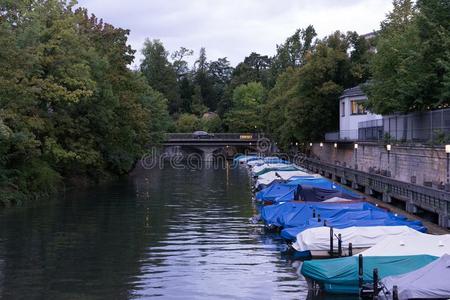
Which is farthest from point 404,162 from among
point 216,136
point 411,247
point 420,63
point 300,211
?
point 216,136

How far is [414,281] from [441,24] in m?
31.4

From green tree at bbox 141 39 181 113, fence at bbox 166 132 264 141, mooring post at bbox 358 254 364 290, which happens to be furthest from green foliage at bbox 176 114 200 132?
mooring post at bbox 358 254 364 290

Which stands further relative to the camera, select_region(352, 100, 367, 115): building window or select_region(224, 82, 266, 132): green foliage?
select_region(224, 82, 266, 132): green foliage

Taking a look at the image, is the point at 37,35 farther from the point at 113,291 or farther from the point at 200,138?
the point at 200,138

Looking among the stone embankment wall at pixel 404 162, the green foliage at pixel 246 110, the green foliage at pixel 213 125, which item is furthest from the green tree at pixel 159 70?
the stone embankment wall at pixel 404 162

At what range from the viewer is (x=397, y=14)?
211ft

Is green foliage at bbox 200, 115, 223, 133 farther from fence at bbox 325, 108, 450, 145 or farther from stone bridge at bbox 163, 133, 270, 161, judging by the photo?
fence at bbox 325, 108, 450, 145

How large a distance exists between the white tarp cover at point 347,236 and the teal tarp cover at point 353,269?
461 cm

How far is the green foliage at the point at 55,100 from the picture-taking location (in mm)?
44781

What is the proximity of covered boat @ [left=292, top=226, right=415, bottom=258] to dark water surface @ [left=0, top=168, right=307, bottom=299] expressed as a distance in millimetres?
1164

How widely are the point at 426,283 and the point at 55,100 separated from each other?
131 feet

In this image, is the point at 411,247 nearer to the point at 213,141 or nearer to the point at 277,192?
the point at 277,192

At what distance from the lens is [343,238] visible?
2511 cm

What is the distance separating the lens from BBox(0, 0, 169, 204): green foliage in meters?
44.8
